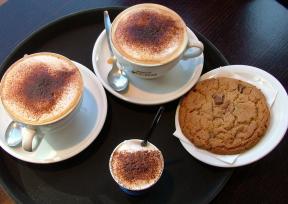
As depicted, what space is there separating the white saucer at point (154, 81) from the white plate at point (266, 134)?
63 millimetres

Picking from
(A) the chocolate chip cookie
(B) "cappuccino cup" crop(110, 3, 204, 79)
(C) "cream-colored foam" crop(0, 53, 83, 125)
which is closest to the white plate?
(A) the chocolate chip cookie

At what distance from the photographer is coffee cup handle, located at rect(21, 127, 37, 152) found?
0.89 metres

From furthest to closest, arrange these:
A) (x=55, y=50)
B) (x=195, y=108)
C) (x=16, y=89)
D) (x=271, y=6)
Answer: (x=271, y=6) < (x=55, y=50) < (x=195, y=108) < (x=16, y=89)

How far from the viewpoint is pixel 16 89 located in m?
0.92

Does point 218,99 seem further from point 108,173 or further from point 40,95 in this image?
point 40,95

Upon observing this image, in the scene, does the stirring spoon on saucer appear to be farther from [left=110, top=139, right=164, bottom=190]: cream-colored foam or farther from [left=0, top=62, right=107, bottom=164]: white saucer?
[left=110, top=139, right=164, bottom=190]: cream-colored foam

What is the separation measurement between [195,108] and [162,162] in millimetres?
195

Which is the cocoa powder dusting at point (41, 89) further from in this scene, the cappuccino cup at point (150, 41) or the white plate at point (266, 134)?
the white plate at point (266, 134)

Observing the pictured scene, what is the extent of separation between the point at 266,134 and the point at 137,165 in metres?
0.36

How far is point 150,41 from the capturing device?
3.32 ft

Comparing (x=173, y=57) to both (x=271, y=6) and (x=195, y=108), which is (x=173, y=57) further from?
(x=271, y=6)

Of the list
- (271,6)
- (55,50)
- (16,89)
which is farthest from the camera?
(271,6)

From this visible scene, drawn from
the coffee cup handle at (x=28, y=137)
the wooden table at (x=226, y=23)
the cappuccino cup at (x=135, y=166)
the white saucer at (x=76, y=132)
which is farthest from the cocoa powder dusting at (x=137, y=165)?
the wooden table at (x=226, y=23)

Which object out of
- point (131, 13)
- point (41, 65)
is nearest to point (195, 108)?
point (131, 13)
